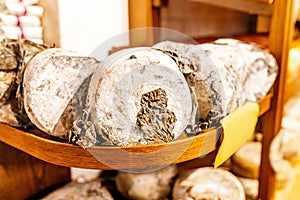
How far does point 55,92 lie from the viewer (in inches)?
22.5

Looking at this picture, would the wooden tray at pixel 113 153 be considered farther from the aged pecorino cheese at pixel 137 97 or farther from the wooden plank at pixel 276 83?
the wooden plank at pixel 276 83

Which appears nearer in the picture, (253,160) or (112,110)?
(112,110)

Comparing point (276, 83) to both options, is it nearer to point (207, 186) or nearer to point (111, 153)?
point (207, 186)

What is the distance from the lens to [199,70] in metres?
0.65

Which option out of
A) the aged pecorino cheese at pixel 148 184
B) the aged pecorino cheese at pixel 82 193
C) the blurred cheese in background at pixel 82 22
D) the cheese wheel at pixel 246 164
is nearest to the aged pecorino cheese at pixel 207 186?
the aged pecorino cheese at pixel 148 184

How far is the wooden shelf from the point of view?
55cm

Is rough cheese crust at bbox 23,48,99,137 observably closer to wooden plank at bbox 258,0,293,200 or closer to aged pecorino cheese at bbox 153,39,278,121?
aged pecorino cheese at bbox 153,39,278,121

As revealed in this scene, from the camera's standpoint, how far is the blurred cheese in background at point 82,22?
0.80 m

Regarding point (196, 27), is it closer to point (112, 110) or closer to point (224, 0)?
point (224, 0)

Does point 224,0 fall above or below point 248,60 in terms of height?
above

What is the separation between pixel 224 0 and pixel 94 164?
0.68 meters

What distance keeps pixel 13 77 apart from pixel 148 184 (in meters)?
0.41

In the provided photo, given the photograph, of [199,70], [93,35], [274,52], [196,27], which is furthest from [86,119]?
[196,27]

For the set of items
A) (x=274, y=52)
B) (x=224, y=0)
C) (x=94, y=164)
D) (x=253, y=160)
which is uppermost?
(x=224, y=0)
